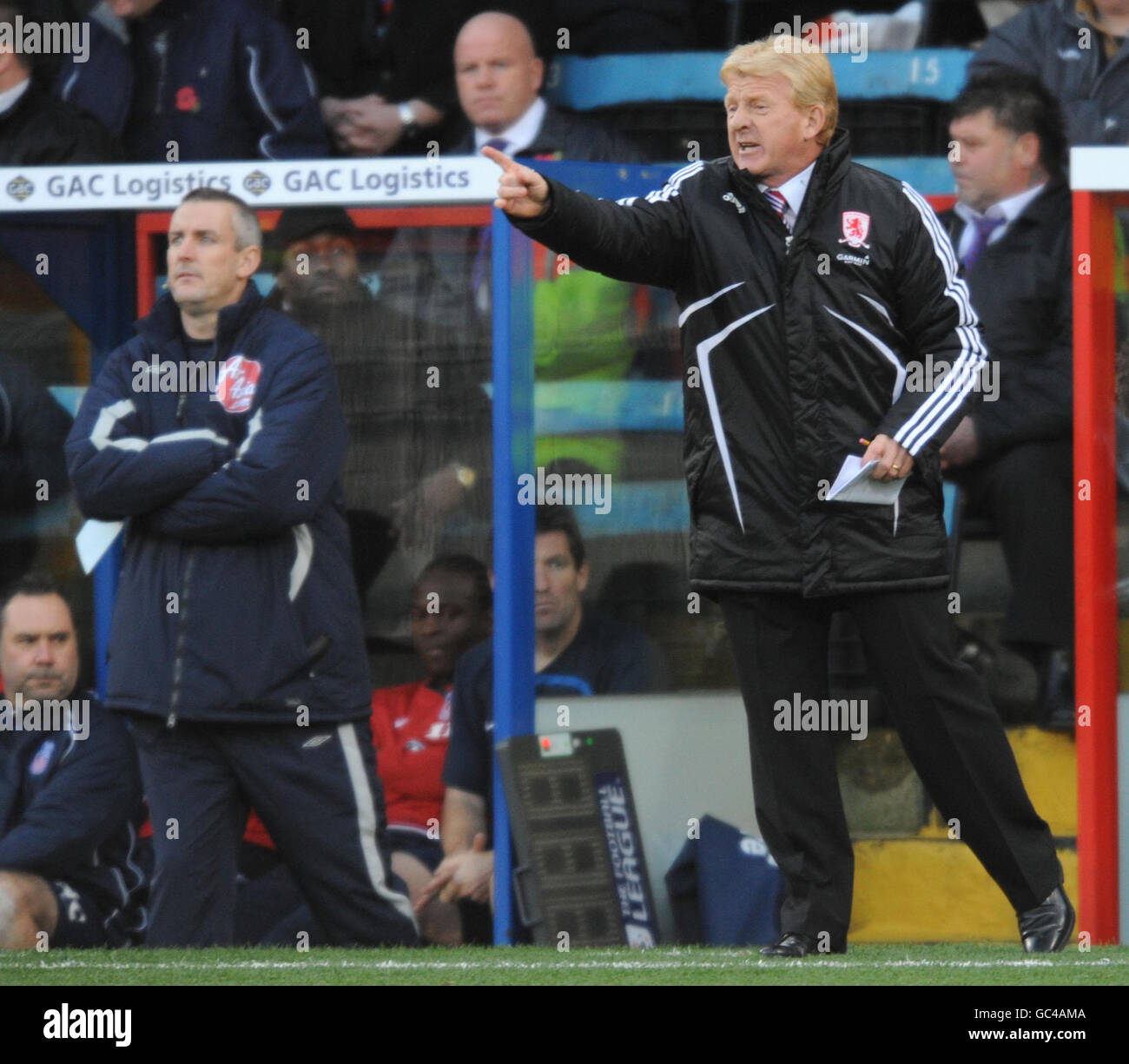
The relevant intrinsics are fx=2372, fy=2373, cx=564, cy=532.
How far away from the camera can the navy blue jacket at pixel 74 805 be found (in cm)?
612

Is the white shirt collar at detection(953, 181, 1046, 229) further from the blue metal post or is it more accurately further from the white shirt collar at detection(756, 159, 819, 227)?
the white shirt collar at detection(756, 159, 819, 227)

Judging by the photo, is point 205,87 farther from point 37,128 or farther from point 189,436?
point 189,436

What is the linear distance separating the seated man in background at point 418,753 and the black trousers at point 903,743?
190 cm

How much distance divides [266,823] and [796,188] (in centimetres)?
226

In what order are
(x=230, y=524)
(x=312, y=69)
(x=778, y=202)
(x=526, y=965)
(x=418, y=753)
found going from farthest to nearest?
1. (x=312, y=69)
2. (x=418, y=753)
3. (x=230, y=524)
4. (x=526, y=965)
5. (x=778, y=202)

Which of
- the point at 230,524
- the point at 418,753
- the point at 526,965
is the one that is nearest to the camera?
the point at 526,965

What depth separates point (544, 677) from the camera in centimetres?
605

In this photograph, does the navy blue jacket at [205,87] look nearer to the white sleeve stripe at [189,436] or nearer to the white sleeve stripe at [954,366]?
the white sleeve stripe at [189,436]

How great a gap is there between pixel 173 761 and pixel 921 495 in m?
2.15

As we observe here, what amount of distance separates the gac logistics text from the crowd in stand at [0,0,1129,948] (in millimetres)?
160

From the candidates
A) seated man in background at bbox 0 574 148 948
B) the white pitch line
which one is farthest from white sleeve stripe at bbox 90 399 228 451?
the white pitch line

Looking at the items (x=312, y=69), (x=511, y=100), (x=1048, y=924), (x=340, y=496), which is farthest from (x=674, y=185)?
(x=312, y=69)

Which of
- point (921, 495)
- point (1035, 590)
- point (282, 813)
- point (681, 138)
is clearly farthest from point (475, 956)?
point (681, 138)

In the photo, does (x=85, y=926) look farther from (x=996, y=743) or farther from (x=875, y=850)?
(x=996, y=743)
